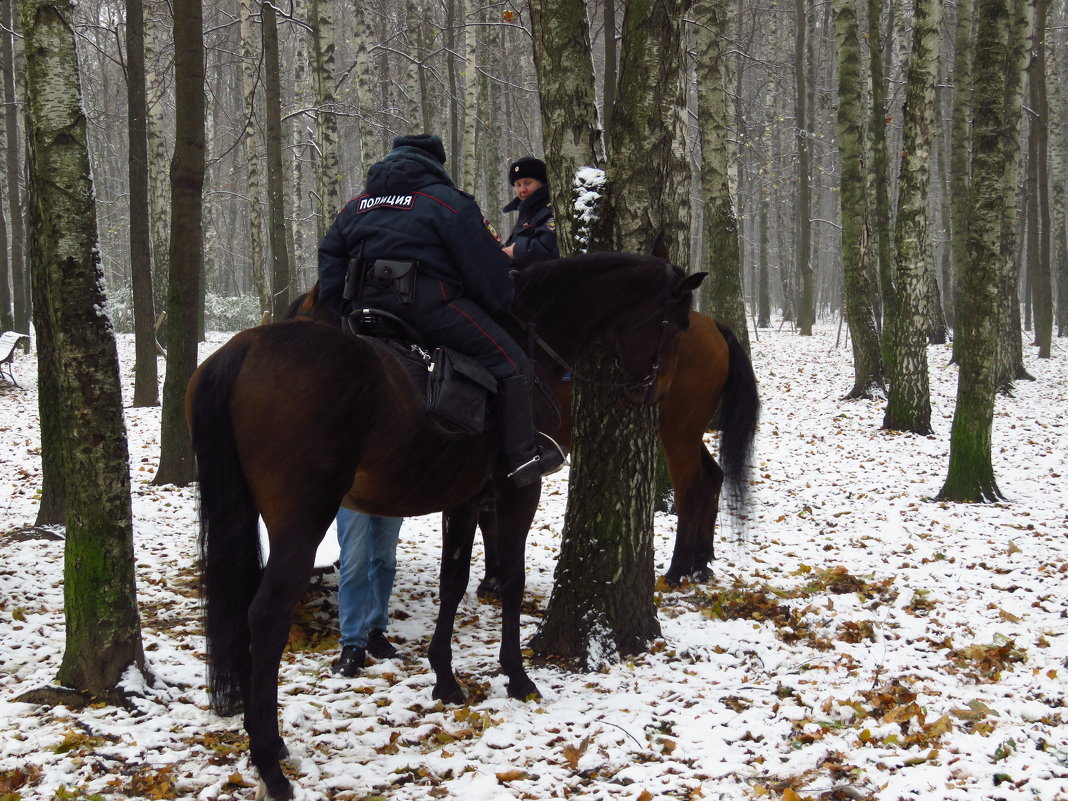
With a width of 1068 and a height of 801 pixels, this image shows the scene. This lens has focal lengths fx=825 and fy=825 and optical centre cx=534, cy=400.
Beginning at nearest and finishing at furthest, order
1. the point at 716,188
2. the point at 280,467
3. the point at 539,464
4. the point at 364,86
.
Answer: the point at 280,467 → the point at 539,464 → the point at 716,188 → the point at 364,86

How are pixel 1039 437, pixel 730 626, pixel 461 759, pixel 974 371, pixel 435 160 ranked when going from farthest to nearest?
pixel 1039 437 → pixel 974 371 → pixel 730 626 → pixel 435 160 → pixel 461 759

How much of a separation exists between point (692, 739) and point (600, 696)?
63 centimetres

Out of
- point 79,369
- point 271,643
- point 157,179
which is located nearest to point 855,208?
point 79,369

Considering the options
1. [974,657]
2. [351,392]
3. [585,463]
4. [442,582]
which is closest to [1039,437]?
[974,657]

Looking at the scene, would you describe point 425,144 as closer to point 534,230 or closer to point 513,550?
point 534,230

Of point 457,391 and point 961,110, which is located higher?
point 961,110

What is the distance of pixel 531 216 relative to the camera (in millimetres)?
6074

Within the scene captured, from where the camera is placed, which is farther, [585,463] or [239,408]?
[585,463]

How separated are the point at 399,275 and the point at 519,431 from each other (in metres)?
0.96

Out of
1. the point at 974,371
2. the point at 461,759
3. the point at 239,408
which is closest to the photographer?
the point at 239,408

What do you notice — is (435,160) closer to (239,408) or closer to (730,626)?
(239,408)

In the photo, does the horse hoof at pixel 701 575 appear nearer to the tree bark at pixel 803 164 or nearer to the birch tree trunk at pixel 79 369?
the birch tree trunk at pixel 79 369

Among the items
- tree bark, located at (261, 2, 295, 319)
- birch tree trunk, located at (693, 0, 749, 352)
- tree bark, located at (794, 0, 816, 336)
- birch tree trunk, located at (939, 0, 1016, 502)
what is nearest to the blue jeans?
birch tree trunk, located at (939, 0, 1016, 502)

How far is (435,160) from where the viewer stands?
13.6 ft
